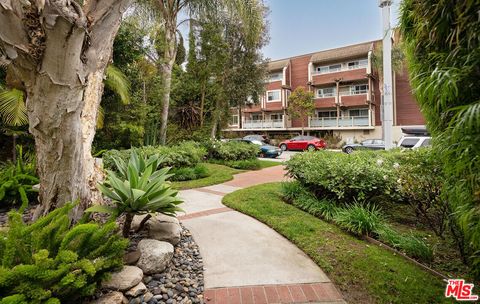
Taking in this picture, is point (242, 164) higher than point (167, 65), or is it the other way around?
point (167, 65)

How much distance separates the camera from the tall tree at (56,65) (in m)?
1.99

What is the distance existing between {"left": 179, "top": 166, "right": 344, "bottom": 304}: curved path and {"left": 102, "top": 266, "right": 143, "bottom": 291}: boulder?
0.69 metres

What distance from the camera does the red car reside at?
2085 centimetres

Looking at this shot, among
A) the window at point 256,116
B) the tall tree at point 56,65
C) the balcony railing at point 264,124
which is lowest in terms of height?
the tall tree at point 56,65

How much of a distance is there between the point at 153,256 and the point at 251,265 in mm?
1139

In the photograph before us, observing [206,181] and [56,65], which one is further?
[206,181]

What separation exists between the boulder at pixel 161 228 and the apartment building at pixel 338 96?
20070mm

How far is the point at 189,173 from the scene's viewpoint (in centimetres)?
860

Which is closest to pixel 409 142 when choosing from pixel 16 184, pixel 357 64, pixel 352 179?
pixel 352 179

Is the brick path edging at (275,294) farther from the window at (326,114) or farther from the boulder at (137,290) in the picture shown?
the window at (326,114)

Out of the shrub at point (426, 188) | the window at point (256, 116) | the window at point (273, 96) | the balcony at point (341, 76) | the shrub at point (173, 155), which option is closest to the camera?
the shrub at point (426, 188)

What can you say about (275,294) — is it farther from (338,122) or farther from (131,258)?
(338,122)

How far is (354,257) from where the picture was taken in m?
3.17

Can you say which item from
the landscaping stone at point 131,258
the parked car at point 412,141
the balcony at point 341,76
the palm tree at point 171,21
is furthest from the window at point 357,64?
the landscaping stone at point 131,258
